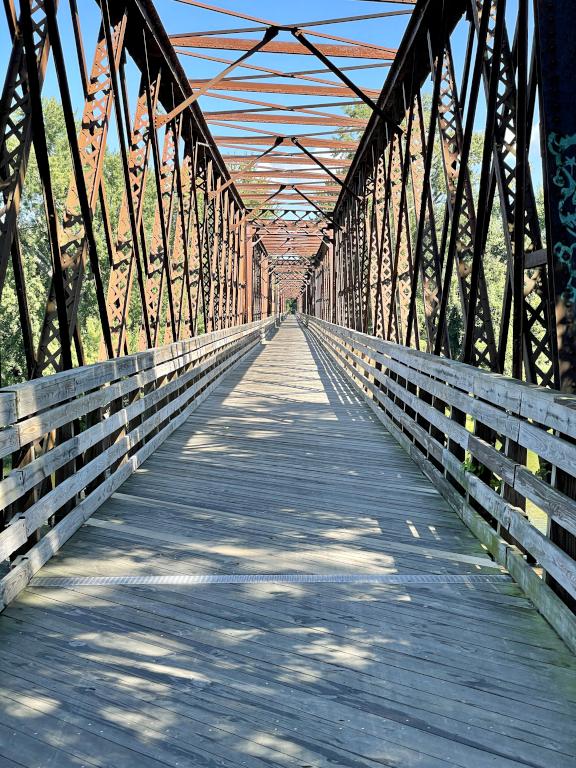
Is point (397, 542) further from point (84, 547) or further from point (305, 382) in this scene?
point (305, 382)

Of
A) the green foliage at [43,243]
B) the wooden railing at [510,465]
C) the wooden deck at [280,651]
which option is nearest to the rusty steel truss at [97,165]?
the wooden deck at [280,651]

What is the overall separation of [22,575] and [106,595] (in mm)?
434

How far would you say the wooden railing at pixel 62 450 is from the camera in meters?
3.76

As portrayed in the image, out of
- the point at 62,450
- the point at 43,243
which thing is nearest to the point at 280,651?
the point at 62,450

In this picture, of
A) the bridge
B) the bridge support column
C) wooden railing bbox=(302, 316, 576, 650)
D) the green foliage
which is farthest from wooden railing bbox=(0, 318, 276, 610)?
the green foliage

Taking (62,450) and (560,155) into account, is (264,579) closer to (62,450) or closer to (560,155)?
(62,450)

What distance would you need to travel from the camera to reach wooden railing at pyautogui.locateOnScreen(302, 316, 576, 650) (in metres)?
3.40

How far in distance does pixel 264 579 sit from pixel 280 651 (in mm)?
884

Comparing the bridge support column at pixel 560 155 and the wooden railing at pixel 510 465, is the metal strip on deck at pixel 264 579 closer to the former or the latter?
the wooden railing at pixel 510 465

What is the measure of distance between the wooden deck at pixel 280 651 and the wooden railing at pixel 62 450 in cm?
16

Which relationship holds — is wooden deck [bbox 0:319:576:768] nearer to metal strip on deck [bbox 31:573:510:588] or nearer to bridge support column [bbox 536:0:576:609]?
metal strip on deck [bbox 31:573:510:588]

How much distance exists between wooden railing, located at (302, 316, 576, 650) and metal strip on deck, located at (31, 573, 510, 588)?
300 millimetres

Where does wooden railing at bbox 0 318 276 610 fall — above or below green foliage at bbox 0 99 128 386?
below

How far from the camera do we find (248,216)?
31000mm
